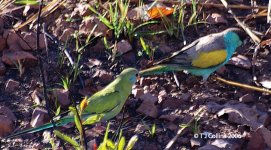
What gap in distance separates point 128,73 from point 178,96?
39 centimetres

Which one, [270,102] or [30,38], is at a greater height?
[30,38]

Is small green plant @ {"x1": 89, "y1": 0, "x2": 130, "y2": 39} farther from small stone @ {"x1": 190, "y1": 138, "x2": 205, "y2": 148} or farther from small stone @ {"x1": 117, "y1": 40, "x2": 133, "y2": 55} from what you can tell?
small stone @ {"x1": 190, "y1": 138, "x2": 205, "y2": 148}

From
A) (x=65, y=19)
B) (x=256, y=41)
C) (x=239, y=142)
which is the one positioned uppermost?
(x=65, y=19)

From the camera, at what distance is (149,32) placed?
192 inches

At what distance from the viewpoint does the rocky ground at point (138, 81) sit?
3.97m

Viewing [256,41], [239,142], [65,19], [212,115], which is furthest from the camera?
[65,19]

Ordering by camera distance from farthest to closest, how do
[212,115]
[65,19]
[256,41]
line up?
[65,19], [256,41], [212,115]

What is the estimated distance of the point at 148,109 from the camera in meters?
4.16

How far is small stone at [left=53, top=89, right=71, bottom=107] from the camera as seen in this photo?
425 cm

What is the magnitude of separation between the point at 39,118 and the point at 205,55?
4.68ft

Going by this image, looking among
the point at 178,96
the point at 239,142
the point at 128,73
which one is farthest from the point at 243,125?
the point at 128,73

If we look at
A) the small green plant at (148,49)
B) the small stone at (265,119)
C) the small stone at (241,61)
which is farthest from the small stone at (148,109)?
the small stone at (241,61)

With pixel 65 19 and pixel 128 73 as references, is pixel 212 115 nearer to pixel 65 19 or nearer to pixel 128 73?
pixel 128 73

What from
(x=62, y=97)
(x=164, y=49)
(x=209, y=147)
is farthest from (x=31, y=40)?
(x=209, y=147)
